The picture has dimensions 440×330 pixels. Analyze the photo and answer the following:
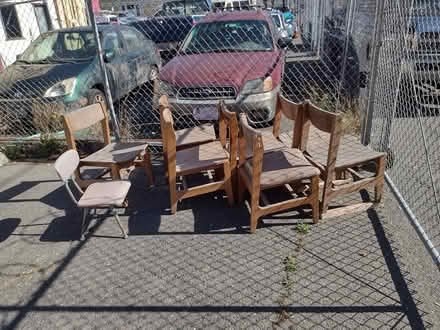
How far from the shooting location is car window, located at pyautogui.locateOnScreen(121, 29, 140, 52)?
7.37m

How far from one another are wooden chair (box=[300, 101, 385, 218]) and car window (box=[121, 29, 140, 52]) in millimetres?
5312

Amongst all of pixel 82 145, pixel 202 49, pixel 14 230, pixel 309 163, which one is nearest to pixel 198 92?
pixel 202 49

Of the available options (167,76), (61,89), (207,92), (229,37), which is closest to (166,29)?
(229,37)

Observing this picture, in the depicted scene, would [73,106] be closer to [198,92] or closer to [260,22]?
[198,92]

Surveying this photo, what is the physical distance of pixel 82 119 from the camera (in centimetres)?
377

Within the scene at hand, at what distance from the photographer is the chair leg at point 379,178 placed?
3.21 meters

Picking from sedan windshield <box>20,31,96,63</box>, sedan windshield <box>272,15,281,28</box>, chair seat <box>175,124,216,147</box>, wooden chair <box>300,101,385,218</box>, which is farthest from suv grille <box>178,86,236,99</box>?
sedan windshield <box>272,15,281,28</box>

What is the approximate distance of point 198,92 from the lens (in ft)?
15.9

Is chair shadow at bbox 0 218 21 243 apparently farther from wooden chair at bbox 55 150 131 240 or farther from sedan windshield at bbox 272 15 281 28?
sedan windshield at bbox 272 15 281 28

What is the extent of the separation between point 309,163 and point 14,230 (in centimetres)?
294

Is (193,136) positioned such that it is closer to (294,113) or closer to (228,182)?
(228,182)

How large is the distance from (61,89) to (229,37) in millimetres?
2821

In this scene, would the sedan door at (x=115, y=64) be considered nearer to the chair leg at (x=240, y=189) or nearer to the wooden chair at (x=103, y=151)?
the wooden chair at (x=103, y=151)

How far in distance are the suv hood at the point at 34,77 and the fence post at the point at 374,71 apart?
4.36 m
